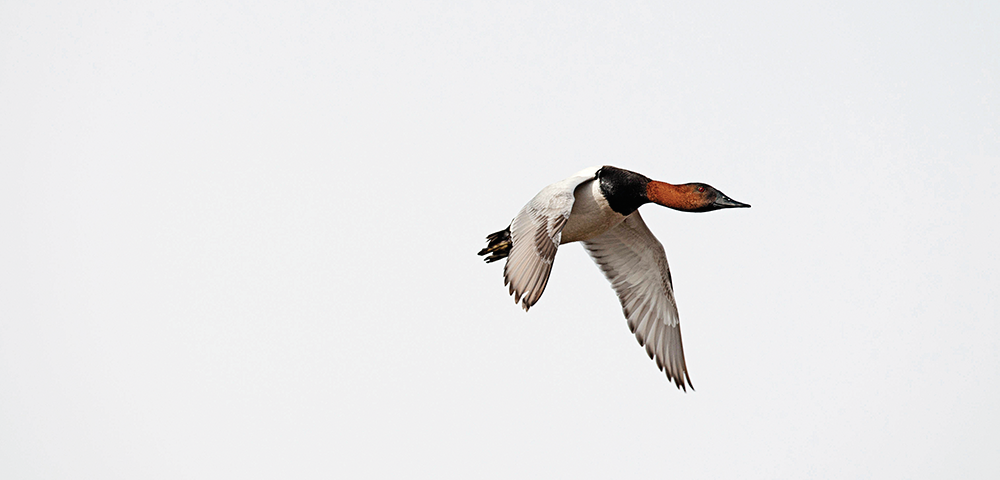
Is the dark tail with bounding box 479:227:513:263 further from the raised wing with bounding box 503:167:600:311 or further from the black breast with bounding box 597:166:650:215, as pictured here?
the black breast with bounding box 597:166:650:215

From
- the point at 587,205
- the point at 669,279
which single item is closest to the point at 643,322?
the point at 669,279

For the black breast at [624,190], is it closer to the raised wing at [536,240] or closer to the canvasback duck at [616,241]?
the canvasback duck at [616,241]

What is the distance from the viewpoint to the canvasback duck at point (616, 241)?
8570 mm

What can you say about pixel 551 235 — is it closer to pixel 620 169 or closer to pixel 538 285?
pixel 538 285

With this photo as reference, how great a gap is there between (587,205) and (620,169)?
597mm

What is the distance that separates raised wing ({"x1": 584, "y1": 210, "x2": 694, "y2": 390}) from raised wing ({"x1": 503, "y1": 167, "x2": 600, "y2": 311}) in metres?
2.01

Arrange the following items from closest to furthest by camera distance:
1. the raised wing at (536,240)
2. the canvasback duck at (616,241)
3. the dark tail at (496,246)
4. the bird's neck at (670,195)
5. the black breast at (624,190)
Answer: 1. the raised wing at (536,240)
2. the canvasback duck at (616,241)
3. the bird's neck at (670,195)
4. the black breast at (624,190)
5. the dark tail at (496,246)

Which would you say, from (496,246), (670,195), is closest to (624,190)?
(670,195)

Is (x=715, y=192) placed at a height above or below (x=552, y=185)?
below

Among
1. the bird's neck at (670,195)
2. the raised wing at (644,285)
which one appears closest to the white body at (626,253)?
the raised wing at (644,285)

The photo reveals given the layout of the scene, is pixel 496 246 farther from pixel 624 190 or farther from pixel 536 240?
pixel 536 240

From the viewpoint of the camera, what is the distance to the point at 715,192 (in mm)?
9820

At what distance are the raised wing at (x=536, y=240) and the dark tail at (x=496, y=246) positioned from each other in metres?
1.01

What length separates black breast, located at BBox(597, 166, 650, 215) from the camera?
10062 millimetres
